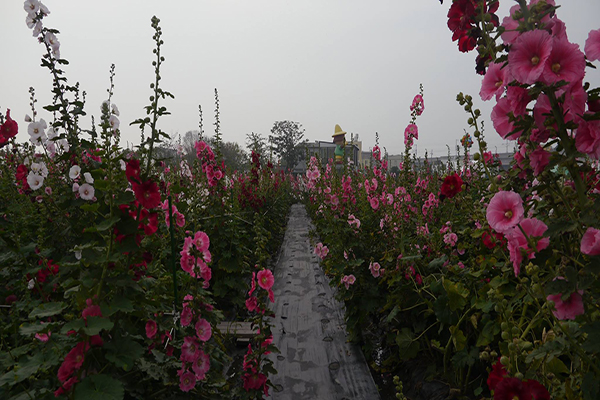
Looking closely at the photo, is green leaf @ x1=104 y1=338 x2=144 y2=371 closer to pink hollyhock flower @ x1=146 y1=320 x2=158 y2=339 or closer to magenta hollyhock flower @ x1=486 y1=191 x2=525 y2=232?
pink hollyhock flower @ x1=146 y1=320 x2=158 y2=339

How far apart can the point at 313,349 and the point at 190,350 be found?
1.61 m

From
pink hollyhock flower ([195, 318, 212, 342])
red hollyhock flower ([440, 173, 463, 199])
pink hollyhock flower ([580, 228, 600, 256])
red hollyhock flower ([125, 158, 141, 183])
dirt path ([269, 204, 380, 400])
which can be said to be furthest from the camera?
dirt path ([269, 204, 380, 400])

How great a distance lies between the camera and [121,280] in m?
1.17

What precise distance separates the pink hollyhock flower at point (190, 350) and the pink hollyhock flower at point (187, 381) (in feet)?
0.19

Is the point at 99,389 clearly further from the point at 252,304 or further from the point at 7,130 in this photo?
the point at 7,130

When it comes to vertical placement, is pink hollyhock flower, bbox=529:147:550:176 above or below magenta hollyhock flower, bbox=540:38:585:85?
below

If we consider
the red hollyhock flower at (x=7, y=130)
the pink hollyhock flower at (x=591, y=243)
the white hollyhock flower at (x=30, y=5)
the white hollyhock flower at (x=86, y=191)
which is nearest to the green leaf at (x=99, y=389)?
the white hollyhock flower at (x=86, y=191)

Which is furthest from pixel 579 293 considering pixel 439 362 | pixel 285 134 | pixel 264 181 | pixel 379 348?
pixel 285 134

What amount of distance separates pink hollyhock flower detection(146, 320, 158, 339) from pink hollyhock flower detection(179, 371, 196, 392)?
8.6 inches

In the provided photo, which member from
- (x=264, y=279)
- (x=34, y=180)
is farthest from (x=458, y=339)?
(x=34, y=180)

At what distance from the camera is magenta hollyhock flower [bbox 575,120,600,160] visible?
0.76 m

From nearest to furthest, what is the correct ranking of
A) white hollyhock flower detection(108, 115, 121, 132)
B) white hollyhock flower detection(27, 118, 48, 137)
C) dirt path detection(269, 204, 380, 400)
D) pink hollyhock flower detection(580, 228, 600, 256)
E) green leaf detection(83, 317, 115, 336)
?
pink hollyhock flower detection(580, 228, 600, 256), green leaf detection(83, 317, 115, 336), white hollyhock flower detection(108, 115, 121, 132), white hollyhock flower detection(27, 118, 48, 137), dirt path detection(269, 204, 380, 400)

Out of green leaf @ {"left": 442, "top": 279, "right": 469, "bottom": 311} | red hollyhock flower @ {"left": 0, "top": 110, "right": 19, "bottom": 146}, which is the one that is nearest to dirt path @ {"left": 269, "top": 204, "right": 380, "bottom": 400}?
green leaf @ {"left": 442, "top": 279, "right": 469, "bottom": 311}

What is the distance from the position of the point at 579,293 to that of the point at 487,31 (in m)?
0.70
